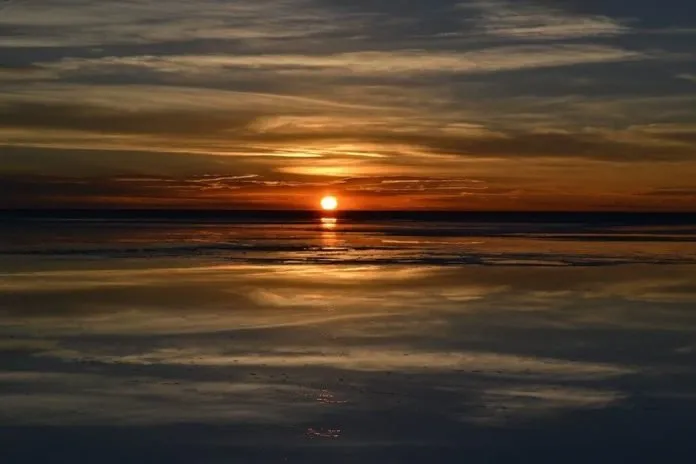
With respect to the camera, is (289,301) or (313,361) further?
(289,301)

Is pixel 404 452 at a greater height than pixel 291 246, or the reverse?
pixel 404 452

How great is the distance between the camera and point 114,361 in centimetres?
1014

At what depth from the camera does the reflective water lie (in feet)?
23.9

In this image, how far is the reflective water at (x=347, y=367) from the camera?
23.9ft

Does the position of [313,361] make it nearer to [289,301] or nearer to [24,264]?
[289,301]

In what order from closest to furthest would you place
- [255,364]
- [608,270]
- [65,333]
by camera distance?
[255,364] < [65,333] < [608,270]

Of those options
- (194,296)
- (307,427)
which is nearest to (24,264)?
(194,296)

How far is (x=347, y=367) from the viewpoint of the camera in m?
9.91

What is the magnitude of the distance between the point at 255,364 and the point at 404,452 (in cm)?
318

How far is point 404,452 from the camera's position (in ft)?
23.4

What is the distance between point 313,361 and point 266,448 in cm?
314

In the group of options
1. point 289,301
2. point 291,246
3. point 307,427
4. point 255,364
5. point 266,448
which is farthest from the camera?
point 291,246

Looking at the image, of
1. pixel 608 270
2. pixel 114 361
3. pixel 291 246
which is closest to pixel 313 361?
pixel 114 361

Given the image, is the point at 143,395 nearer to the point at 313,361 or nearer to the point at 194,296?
the point at 313,361
